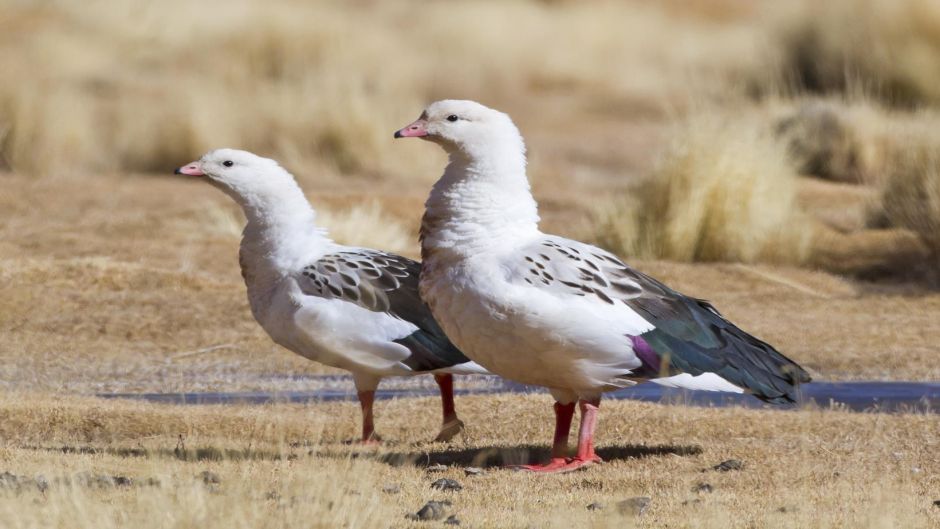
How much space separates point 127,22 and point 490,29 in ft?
25.3

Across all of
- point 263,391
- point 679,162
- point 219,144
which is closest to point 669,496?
point 263,391

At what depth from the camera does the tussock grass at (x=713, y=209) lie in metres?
15.9

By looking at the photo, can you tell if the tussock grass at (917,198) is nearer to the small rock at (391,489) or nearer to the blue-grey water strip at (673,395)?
the blue-grey water strip at (673,395)

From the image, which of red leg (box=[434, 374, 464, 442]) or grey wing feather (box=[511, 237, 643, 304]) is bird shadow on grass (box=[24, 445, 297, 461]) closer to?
red leg (box=[434, 374, 464, 442])

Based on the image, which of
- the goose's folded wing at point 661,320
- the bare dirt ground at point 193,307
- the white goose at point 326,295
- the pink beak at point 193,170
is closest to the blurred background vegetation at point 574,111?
the bare dirt ground at point 193,307

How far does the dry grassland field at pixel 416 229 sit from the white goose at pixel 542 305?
39 centimetres

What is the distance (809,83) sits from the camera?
85.8 ft

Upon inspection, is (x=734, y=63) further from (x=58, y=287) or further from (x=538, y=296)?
(x=538, y=296)

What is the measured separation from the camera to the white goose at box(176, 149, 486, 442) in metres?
7.85

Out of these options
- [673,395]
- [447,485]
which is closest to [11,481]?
[447,485]

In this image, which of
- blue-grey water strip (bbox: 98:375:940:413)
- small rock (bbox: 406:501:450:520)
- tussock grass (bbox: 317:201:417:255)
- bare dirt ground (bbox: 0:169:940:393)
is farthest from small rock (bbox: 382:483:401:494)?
tussock grass (bbox: 317:201:417:255)

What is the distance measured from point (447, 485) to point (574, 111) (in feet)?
71.7

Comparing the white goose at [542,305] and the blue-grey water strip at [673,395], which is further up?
the white goose at [542,305]

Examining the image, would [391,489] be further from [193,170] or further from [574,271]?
[193,170]
